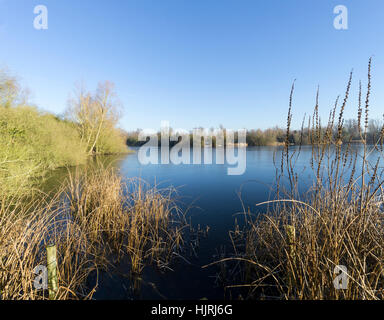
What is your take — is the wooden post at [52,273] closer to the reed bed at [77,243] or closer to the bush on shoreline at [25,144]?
the reed bed at [77,243]

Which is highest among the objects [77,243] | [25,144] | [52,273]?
[25,144]

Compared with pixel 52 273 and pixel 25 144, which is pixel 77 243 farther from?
pixel 25 144

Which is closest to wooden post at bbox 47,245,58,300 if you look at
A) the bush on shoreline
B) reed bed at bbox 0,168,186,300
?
reed bed at bbox 0,168,186,300

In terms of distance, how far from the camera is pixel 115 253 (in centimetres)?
313

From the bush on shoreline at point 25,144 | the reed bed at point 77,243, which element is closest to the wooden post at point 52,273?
the reed bed at point 77,243

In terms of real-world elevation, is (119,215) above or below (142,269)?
above

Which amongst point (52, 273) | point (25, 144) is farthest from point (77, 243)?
point (25, 144)

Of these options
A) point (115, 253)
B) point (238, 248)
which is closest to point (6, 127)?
point (115, 253)

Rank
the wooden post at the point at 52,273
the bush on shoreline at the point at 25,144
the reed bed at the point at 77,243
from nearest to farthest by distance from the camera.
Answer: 1. the wooden post at the point at 52,273
2. the reed bed at the point at 77,243
3. the bush on shoreline at the point at 25,144

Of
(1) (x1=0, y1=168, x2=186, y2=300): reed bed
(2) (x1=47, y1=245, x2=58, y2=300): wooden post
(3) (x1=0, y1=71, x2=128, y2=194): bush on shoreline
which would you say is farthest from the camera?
(3) (x1=0, y1=71, x2=128, y2=194): bush on shoreline

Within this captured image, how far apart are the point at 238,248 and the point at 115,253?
8.26 ft

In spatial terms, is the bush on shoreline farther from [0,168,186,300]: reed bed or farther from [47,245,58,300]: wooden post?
[47,245,58,300]: wooden post
